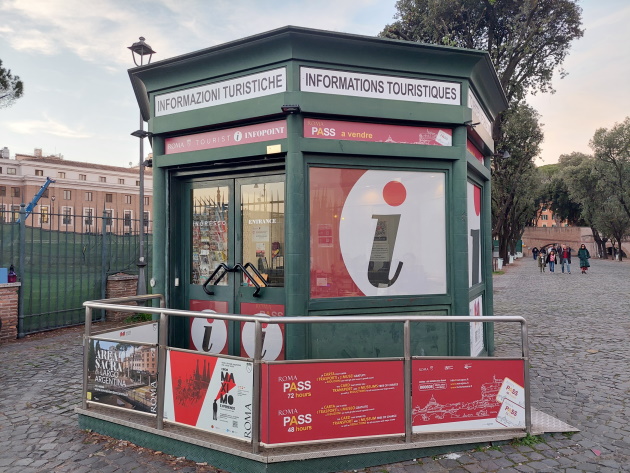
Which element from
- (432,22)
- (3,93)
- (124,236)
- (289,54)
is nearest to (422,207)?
(289,54)

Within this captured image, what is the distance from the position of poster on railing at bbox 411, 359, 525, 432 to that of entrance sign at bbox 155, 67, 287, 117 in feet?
9.67

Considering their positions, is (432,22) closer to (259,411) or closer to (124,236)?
(124,236)

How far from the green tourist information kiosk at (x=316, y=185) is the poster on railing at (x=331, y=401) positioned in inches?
34.6

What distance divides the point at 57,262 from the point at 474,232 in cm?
867

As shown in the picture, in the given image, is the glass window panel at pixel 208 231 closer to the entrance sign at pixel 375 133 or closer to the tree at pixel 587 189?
the entrance sign at pixel 375 133

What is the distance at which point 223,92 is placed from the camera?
15.9 ft

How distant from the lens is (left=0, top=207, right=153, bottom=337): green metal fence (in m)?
9.21

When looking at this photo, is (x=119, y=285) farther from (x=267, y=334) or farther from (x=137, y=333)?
(x=267, y=334)

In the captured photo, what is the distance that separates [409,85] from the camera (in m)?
4.77

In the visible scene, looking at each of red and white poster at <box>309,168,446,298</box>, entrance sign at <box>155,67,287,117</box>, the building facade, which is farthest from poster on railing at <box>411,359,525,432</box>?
the building facade

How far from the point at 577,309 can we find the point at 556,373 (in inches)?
295

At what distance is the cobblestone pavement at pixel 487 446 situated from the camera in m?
3.63

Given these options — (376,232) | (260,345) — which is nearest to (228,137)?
(376,232)

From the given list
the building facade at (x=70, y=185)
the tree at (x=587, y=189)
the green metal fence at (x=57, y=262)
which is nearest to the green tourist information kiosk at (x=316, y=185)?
the green metal fence at (x=57, y=262)
